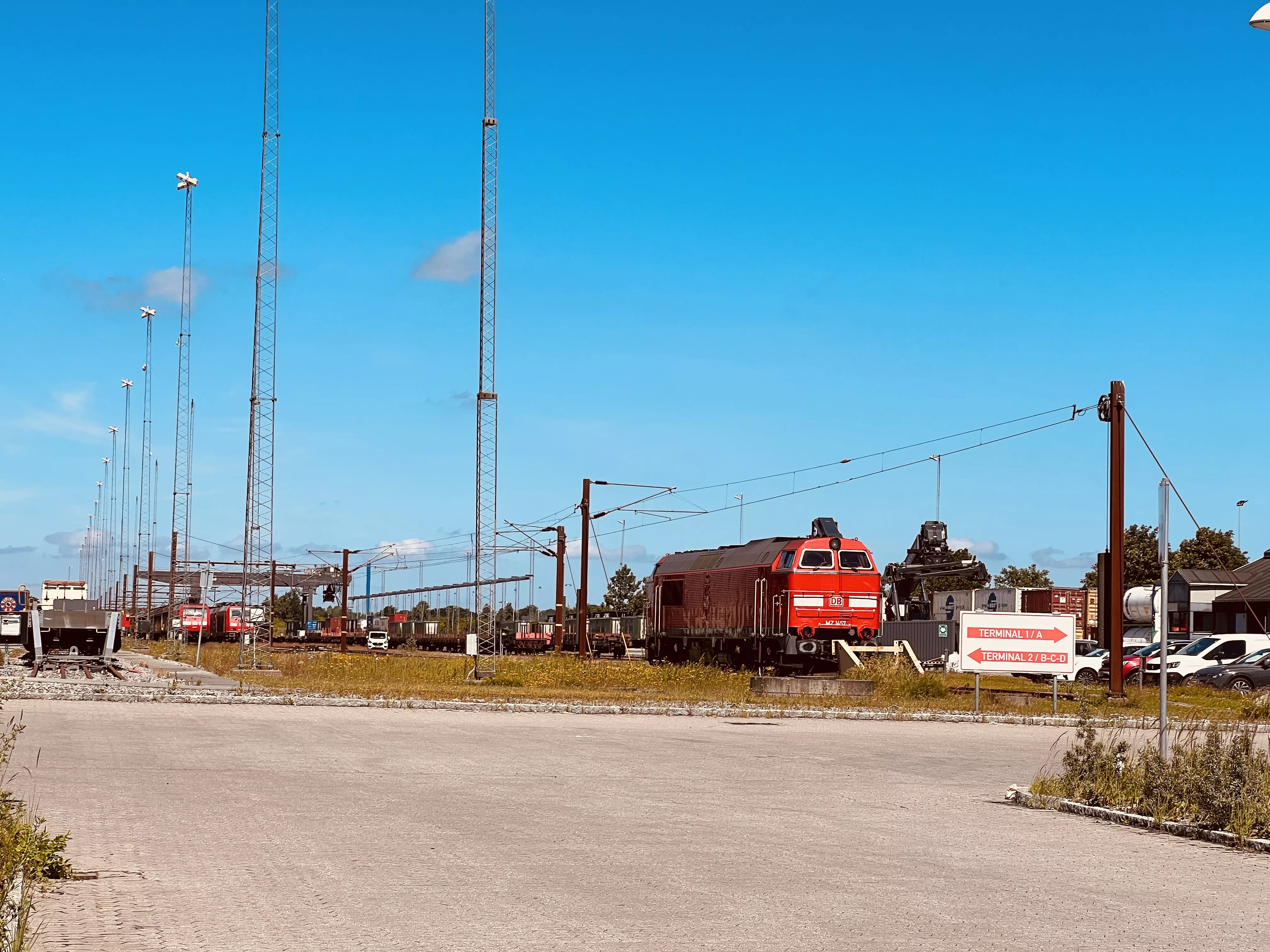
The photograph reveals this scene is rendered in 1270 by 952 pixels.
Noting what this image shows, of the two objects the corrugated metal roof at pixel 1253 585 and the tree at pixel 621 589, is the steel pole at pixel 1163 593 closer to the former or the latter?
the corrugated metal roof at pixel 1253 585

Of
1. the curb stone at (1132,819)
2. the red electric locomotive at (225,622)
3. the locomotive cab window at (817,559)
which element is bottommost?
the red electric locomotive at (225,622)

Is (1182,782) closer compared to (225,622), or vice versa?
(1182,782)

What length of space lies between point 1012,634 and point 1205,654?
68.3 ft

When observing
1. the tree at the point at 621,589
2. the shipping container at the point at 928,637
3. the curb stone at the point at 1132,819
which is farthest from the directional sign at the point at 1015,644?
the tree at the point at 621,589

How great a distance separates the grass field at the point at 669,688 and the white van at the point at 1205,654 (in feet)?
15.7

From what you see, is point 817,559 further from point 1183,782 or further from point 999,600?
point 1183,782

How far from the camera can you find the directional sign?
29.8 meters

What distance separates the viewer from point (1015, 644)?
2994 cm

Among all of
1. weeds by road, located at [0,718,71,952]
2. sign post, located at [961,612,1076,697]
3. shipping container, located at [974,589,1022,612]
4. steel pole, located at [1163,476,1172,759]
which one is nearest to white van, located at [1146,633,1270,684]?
shipping container, located at [974,589,1022,612]

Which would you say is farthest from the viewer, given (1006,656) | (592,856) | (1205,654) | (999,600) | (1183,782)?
(999,600)

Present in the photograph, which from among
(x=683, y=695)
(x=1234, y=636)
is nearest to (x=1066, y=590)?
(x=1234, y=636)

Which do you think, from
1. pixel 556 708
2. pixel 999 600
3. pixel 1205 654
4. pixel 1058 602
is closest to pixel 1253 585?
pixel 1058 602

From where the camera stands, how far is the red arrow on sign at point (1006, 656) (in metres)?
29.8

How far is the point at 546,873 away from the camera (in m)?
9.41
